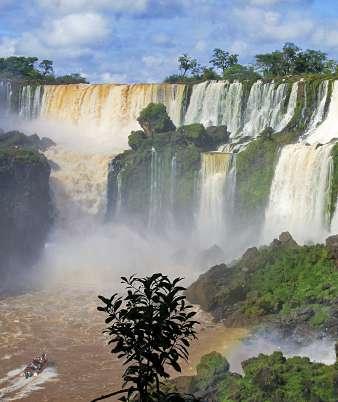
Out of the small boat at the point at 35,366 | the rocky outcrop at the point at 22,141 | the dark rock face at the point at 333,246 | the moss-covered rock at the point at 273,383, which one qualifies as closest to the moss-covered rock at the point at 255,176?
the dark rock face at the point at 333,246

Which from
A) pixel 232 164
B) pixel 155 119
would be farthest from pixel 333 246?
pixel 155 119

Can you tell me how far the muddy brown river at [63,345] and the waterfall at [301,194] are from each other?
22.8 feet

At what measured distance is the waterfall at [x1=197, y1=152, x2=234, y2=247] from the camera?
1153 inches

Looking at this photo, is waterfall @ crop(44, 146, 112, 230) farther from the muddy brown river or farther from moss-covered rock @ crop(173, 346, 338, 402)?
moss-covered rock @ crop(173, 346, 338, 402)

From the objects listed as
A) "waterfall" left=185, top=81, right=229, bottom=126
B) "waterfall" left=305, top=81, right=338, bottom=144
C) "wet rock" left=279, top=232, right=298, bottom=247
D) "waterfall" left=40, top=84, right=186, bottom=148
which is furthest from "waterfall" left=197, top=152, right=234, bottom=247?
"waterfall" left=40, top=84, right=186, bottom=148

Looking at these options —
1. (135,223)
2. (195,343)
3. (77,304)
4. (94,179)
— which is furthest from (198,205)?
(195,343)

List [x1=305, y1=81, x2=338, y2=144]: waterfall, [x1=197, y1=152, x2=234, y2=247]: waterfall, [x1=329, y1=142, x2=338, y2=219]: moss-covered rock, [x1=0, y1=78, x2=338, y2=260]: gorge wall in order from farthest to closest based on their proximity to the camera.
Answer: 1. [x1=305, y1=81, x2=338, y2=144]: waterfall
2. [x1=197, y1=152, x2=234, y2=247]: waterfall
3. [x1=0, y1=78, x2=338, y2=260]: gorge wall
4. [x1=329, y1=142, x2=338, y2=219]: moss-covered rock

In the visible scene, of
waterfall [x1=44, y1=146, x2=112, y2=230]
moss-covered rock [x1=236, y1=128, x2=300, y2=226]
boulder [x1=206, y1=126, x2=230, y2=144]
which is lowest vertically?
waterfall [x1=44, y1=146, x2=112, y2=230]

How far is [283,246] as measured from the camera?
22859 millimetres

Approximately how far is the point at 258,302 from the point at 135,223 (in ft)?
41.7

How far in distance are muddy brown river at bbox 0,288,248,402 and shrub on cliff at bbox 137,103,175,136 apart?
12297 millimetres

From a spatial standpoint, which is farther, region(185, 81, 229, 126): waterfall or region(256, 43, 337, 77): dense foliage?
region(256, 43, 337, 77): dense foliage

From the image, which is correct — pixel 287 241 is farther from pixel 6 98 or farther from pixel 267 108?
pixel 6 98

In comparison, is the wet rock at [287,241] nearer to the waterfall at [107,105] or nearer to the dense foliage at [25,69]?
the waterfall at [107,105]
